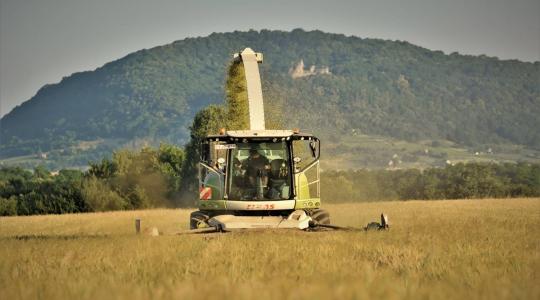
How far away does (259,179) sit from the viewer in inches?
736

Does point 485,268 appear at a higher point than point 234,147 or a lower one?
lower

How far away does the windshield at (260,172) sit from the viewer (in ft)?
61.2

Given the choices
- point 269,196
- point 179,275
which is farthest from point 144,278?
point 269,196

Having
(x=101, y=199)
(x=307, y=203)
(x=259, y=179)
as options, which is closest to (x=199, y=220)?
(x=259, y=179)

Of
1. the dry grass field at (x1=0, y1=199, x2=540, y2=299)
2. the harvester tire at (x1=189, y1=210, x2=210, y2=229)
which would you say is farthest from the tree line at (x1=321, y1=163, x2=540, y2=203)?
the dry grass field at (x1=0, y1=199, x2=540, y2=299)

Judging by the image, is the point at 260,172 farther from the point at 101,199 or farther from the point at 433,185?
the point at 433,185

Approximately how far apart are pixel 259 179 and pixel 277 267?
8101 mm

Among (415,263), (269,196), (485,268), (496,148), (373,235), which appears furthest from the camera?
(496,148)

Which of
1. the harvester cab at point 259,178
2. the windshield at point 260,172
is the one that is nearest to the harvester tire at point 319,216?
the harvester cab at point 259,178

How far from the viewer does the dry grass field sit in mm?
7301

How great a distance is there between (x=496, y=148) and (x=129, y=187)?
137 m

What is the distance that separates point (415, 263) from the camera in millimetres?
11242

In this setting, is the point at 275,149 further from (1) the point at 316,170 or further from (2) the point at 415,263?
(2) the point at 415,263

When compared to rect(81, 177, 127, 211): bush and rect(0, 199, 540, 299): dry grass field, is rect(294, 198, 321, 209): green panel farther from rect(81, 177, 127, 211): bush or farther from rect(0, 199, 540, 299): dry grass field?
rect(81, 177, 127, 211): bush
